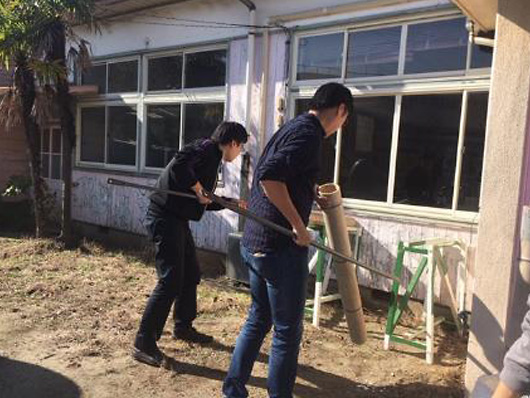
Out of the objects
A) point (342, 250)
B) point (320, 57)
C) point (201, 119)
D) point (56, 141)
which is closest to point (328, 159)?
point (320, 57)

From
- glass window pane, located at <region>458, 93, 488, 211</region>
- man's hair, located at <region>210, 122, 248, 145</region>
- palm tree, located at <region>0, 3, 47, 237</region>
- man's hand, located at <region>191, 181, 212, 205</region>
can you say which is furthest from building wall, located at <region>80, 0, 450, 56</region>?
man's hand, located at <region>191, 181, 212, 205</region>

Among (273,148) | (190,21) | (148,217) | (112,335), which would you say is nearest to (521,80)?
(273,148)

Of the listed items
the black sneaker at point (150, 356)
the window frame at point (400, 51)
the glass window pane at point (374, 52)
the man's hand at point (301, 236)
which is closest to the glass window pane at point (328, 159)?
the window frame at point (400, 51)

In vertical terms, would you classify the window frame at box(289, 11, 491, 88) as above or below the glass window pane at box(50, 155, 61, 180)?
above

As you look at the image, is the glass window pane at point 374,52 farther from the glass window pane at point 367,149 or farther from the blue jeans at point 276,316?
the blue jeans at point 276,316

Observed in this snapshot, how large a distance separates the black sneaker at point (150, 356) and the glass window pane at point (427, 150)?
294 centimetres

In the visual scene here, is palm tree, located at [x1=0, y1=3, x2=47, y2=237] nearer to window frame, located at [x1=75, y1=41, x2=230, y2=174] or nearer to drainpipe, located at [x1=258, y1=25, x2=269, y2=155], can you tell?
window frame, located at [x1=75, y1=41, x2=230, y2=174]

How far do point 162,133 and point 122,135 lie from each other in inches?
42.8

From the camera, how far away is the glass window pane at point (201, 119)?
7.50 metres

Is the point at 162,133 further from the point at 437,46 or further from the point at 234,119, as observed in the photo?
the point at 437,46

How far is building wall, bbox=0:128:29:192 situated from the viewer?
1078cm

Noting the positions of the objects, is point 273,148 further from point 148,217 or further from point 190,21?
point 190,21

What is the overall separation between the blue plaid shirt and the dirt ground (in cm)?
125

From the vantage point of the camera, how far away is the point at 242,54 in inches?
276
